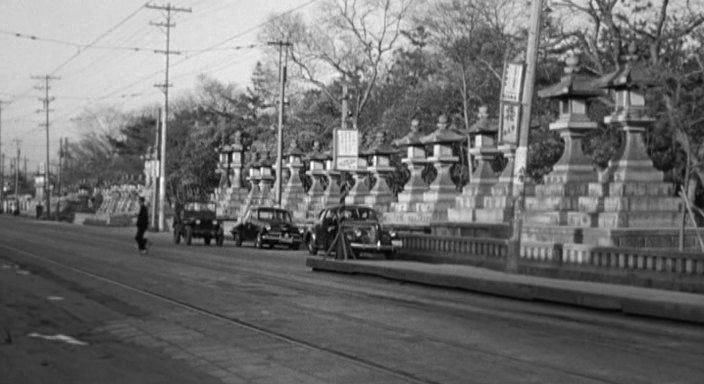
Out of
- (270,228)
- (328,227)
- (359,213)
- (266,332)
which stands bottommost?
(266,332)

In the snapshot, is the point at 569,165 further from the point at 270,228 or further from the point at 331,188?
the point at 331,188

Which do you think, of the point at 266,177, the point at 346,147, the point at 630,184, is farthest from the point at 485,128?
the point at 266,177

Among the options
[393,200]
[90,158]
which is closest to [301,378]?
[393,200]

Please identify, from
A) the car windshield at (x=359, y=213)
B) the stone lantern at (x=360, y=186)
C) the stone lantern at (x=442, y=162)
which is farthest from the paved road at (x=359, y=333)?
the stone lantern at (x=360, y=186)

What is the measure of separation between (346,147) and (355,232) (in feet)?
15.7

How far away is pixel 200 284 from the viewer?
917 inches

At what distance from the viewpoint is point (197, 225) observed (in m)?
47.5

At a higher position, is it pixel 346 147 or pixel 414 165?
pixel 346 147

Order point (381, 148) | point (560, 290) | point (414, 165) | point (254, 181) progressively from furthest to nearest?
point (254, 181) < point (381, 148) < point (414, 165) < point (560, 290)

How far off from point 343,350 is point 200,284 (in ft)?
35.6

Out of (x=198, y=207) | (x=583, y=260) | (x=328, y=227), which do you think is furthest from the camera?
(x=198, y=207)

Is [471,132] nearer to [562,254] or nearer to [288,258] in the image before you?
[288,258]

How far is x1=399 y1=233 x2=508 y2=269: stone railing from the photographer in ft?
97.1

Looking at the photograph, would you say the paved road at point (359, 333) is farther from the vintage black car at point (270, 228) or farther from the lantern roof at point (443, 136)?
the vintage black car at point (270, 228)
